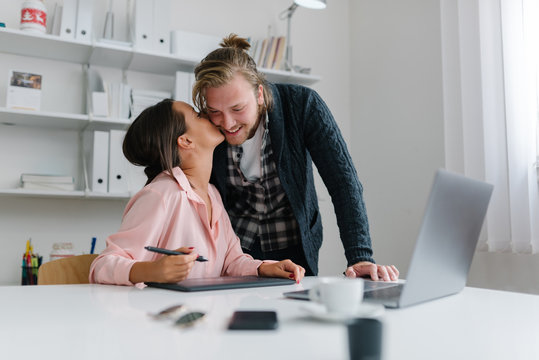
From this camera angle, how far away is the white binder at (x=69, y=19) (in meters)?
2.51

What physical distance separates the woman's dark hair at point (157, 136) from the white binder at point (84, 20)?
1.35 meters

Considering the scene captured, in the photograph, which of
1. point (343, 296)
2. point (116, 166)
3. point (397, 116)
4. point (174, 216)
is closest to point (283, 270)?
point (174, 216)

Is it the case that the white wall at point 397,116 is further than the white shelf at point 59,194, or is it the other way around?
the white wall at point 397,116

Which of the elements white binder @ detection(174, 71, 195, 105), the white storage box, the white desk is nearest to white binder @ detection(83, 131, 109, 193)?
white binder @ detection(174, 71, 195, 105)

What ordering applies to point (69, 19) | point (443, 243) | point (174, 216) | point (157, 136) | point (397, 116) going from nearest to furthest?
1. point (443, 243)
2. point (174, 216)
3. point (157, 136)
4. point (69, 19)
5. point (397, 116)

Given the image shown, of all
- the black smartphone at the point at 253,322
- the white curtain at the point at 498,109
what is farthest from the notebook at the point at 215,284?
the white curtain at the point at 498,109

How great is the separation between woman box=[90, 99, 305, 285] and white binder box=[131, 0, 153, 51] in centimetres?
132

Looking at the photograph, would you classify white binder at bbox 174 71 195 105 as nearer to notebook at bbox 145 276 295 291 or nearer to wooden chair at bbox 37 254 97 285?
wooden chair at bbox 37 254 97 285

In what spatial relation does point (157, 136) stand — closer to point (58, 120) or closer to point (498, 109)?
point (58, 120)

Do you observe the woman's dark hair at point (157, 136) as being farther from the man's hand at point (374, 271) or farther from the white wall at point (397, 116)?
the white wall at point (397, 116)

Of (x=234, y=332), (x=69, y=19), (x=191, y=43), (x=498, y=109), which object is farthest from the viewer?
(x=191, y=43)

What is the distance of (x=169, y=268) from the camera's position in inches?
39.3

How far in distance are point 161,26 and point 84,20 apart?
1.33 ft

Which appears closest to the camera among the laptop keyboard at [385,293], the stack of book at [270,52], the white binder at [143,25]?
the laptop keyboard at [385,293]
